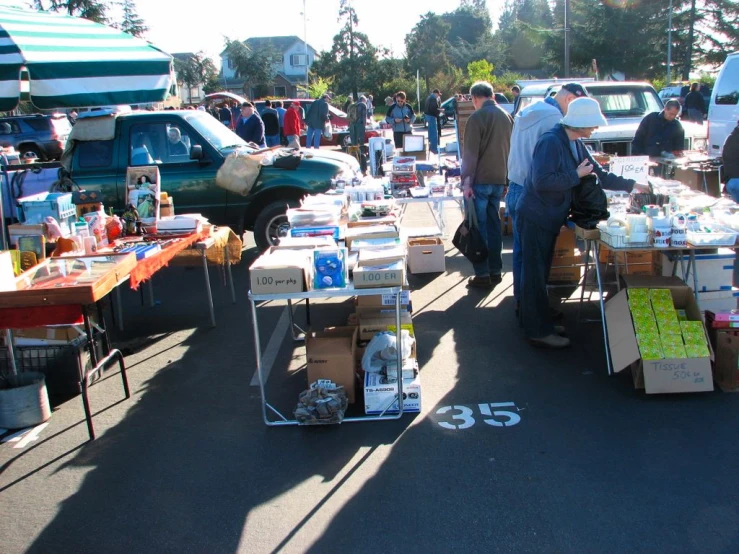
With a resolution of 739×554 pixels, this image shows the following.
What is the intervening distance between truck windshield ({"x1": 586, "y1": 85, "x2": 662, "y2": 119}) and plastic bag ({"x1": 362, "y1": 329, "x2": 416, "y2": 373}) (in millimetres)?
9079

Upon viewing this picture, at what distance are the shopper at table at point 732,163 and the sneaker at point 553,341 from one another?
151 inches

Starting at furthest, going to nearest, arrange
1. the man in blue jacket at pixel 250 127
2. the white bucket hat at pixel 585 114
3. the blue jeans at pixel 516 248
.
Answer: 1. the man in blue jacket at pixel 250 127
2. the blue jeans at pixel 516 248
3. the white bucket hat at pixel 585 114

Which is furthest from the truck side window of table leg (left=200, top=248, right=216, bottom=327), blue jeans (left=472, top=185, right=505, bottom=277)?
blue jeans (left=472, top=185, right=505, bottom=277)

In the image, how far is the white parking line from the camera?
5312 millimetres

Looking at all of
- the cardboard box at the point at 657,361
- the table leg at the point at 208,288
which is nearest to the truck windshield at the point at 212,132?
the table leg at the point at 208,288

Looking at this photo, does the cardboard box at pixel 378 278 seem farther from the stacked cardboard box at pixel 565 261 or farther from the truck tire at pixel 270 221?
the truck tire at pixel 270 221

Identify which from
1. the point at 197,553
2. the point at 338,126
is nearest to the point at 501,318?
the point at 197,553

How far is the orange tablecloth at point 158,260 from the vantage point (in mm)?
5054

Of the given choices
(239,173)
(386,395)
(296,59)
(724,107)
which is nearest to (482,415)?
(386,395)

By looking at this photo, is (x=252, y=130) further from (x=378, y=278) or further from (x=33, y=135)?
(x=33, y=135)

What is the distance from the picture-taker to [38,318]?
4195 millimetres

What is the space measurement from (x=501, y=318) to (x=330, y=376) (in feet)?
7.41

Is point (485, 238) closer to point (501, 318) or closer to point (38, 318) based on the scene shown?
point (501, 318)

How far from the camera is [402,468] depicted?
3.85 metres
